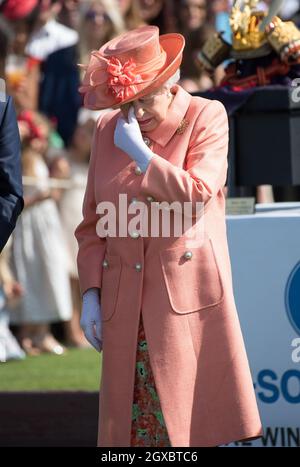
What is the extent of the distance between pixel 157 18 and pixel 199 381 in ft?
22.3

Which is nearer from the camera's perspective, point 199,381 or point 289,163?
point 199,381

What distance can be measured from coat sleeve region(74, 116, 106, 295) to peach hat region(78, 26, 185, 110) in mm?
204

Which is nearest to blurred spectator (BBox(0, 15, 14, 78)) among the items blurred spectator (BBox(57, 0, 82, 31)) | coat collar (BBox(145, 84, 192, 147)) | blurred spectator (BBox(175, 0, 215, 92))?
blurred spectator (BBox(57, 0, 82, 31))

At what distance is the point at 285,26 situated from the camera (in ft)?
19.2

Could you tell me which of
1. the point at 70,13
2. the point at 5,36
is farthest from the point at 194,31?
the point at 5,36

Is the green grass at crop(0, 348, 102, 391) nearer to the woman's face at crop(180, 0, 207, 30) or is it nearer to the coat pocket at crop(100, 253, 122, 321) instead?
the woman's face at crop(180, 0, 207, 30)

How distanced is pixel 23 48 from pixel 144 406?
5916mm

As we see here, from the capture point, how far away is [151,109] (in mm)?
4129

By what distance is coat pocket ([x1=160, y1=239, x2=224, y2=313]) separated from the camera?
160 inches

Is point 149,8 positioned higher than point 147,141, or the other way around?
point 149,8

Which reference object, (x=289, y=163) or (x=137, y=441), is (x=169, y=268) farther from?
(x=289, y=163)

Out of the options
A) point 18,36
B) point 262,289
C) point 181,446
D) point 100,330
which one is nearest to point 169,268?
point 100,330

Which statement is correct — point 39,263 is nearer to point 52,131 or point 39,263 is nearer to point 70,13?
point 52,131

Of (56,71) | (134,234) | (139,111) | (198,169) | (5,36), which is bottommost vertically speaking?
(134,234)
